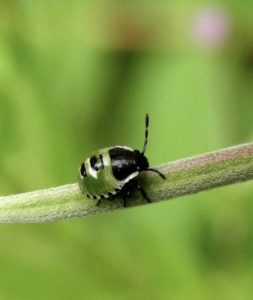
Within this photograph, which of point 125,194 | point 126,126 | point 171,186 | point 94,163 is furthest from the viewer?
point 126,126

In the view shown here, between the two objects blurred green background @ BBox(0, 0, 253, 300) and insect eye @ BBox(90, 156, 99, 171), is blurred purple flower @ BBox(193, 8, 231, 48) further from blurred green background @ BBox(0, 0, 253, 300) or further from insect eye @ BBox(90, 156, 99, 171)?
insect eye @ BBox(90, 156, 99, 171)

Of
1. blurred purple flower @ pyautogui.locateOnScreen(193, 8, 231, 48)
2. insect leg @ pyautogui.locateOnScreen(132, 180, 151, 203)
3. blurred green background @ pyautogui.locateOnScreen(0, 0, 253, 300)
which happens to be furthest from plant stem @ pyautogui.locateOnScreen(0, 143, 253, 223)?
blurred purple flower @ pyautogui.locateOnScreen(193, 8, 231, 48)

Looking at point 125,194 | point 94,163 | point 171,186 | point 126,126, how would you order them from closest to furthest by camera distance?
point 171,186 < point 125,194 < point 94,163 < point 126,126

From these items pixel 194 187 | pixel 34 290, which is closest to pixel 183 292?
pixel 34 290

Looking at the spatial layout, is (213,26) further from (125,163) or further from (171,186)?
(171,186)

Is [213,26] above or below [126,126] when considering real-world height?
above

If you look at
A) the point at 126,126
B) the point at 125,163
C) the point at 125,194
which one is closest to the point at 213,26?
the point at 126,126
